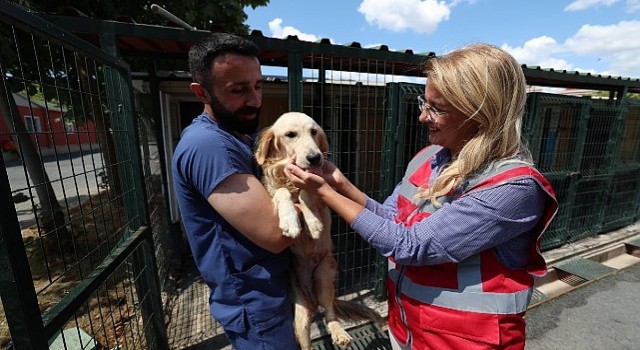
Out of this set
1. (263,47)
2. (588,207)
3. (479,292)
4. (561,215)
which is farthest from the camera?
(588,207)

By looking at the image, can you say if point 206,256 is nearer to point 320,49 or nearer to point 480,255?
point 480,255

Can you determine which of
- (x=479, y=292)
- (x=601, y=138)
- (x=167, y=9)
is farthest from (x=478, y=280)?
(x=601, y=138)

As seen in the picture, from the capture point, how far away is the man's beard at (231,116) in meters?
1.55

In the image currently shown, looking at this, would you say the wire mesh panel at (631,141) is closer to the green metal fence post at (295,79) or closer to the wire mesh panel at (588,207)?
the wire mesh panel at (588,207)

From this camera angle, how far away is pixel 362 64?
3.81 m

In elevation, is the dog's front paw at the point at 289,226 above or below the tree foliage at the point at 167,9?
below

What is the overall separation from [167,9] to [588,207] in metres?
8.13

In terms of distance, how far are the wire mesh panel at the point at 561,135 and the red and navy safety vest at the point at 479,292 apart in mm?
4406

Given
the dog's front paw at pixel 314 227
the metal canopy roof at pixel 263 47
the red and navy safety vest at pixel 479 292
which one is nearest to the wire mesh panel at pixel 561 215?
the metal canopy roof at pixel 263 47

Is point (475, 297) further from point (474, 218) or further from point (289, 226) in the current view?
point (289, 226)

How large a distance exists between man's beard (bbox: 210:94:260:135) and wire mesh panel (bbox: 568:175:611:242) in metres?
6.22

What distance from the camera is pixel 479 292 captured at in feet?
4.55

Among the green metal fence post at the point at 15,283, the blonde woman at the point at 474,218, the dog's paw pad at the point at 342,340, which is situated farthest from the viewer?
the dog's paw pad at the point at 342,340

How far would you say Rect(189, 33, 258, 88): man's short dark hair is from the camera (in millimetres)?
1475
